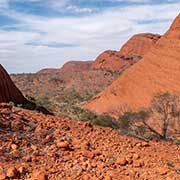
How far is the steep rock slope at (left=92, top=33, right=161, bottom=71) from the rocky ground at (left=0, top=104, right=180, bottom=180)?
6502 centimetres

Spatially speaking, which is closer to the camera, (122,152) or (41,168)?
(41,168)

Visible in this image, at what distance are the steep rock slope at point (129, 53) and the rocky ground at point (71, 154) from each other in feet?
213

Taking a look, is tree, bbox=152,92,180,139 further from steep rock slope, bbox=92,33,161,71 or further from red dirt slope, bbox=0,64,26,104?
steep rock slope, bbox=92,33,161,71

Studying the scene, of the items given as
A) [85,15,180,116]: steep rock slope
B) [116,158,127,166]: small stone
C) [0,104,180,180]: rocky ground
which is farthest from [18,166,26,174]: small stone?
[85,15,180,116]: steep rock slope

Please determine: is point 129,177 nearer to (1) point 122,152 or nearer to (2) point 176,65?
(1) point 122,152

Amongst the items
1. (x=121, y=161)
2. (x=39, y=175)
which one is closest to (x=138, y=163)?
(x=121, y=161)

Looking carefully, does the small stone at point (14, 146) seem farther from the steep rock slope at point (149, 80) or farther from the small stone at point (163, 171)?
the steep rock slope at point (149, 80)

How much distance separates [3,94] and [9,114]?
5837mm

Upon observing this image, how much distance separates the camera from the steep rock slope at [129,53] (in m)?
75.0

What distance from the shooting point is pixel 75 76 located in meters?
72.7

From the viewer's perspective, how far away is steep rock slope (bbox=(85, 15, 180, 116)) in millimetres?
32531

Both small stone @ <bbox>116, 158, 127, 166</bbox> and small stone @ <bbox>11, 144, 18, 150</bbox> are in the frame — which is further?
small stone @ <bbox>11, 144, 18, 150</bbox>

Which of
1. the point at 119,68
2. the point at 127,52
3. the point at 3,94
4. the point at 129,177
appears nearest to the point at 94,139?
the point at 129,177

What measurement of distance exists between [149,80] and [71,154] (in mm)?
29054
